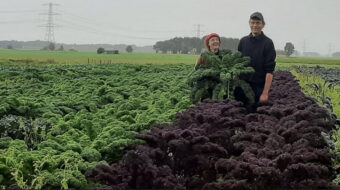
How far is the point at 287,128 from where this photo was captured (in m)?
5.78

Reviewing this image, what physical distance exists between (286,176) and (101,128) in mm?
3093

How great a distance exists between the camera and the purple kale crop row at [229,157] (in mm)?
3838

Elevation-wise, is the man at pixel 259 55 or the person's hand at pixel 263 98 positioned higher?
the man at pixel 259 55

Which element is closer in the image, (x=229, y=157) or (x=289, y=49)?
(x=229, y=157)

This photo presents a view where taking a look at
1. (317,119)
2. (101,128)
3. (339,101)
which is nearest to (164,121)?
(101,128)

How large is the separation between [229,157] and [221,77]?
3.10m

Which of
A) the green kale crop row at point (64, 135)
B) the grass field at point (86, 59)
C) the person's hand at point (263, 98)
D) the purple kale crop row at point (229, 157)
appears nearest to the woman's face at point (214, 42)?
the green kale crop row at point (64, 135)

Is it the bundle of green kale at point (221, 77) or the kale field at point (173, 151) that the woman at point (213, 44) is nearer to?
the bundle of green kale at point (221, 77)

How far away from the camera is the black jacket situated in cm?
786

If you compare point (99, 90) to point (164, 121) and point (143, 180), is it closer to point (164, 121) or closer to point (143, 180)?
point (164, 121)

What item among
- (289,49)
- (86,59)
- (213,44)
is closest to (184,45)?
(289,49)

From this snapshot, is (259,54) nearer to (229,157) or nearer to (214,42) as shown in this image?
(214,42)

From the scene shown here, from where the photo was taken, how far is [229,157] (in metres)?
5.13

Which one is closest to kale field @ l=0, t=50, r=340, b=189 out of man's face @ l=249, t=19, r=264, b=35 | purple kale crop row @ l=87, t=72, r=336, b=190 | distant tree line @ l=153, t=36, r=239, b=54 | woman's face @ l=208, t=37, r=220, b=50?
purple kale crop row @ l=87, t=72, r=336, b=190
